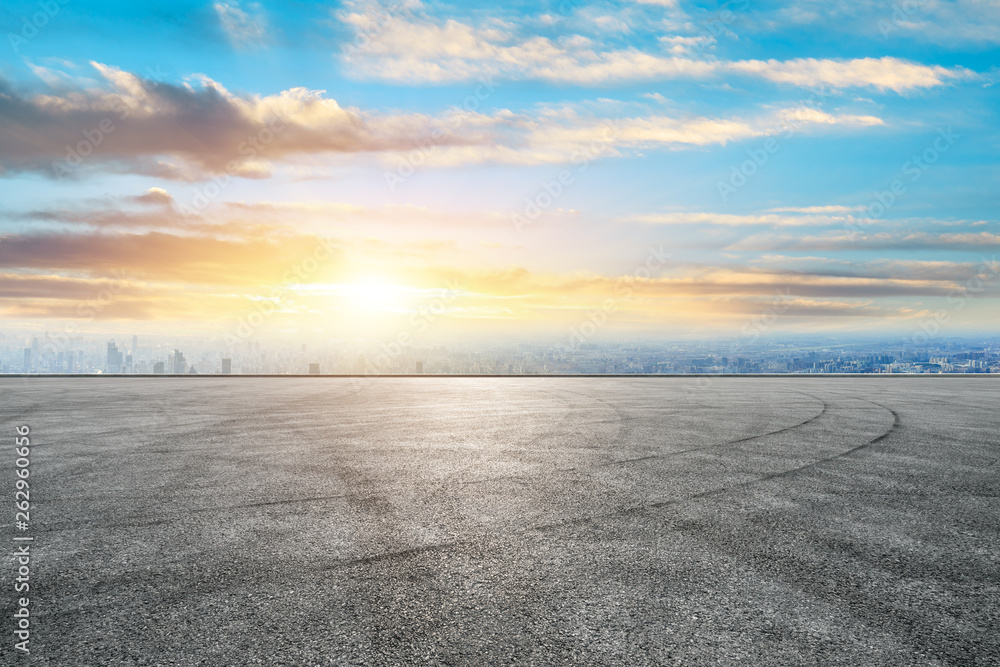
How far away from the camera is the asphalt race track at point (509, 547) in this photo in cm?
351

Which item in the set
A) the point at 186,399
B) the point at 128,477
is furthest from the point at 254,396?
the point at 128,477

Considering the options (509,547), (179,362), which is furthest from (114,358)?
(509,547)

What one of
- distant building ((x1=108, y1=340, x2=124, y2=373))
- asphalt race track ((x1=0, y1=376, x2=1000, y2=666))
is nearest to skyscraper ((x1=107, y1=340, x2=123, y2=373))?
distant building ((x1=108, y1=340, x2=124, y2=373))

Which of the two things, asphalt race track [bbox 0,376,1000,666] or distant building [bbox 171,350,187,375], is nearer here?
asphalt race track [bbox 0,376,1000,666]

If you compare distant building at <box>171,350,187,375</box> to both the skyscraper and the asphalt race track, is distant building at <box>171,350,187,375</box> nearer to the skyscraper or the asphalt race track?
the skyscraper

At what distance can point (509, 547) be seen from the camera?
5.03m

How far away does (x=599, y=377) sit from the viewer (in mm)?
29094

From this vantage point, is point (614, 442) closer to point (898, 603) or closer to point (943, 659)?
point (898, 603)

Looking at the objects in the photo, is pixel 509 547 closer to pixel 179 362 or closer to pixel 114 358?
pixel 179 362

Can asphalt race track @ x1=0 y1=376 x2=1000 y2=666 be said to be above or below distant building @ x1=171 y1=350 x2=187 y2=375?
below

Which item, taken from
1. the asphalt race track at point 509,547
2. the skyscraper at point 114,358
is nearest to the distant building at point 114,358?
the skyscraper at point 114,358

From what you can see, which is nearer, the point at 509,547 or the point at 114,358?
the point at 509,547

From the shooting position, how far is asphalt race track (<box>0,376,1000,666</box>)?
3510 mm

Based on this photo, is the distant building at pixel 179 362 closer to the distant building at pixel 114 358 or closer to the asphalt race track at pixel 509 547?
the distant building at pixel 114 358
